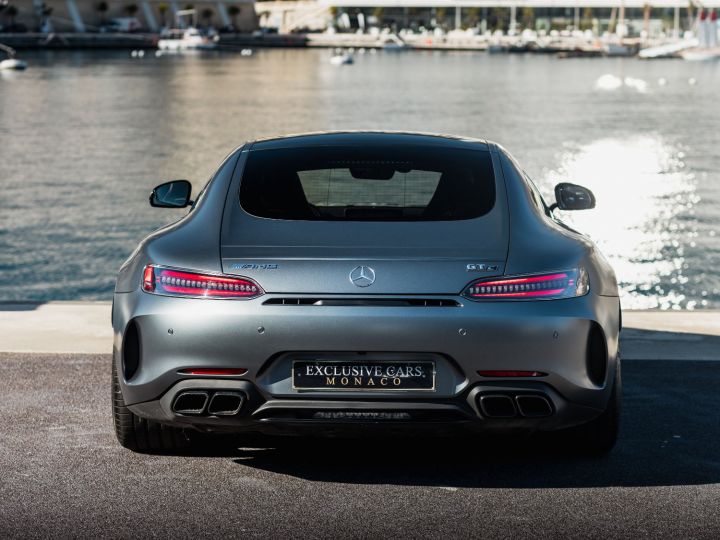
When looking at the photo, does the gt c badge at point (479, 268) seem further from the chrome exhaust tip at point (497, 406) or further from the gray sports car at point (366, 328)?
the chrome exhaust tip at point (497, 406)

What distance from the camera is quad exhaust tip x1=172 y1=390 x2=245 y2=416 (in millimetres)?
5043

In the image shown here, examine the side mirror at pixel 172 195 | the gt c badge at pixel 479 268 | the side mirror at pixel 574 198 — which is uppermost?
the gt c badge at pixel 479 268

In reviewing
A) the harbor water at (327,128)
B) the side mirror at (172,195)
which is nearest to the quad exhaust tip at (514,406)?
the side mirror at (172,195)

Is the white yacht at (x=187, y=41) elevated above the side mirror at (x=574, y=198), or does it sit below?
below

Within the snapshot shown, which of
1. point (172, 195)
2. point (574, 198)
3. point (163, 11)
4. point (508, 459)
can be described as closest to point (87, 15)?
point (163, 11)

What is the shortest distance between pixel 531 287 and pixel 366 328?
2.06ft

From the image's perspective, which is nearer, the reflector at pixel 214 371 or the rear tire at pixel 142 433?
the reflector at pixel 214 371

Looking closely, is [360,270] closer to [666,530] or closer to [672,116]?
[666,530]

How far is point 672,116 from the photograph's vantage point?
Result: 77.8m

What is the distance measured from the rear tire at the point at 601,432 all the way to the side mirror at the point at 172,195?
202cm

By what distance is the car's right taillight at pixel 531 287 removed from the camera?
→ 4980 mm

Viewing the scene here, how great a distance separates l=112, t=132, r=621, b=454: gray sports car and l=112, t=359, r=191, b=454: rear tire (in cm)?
16

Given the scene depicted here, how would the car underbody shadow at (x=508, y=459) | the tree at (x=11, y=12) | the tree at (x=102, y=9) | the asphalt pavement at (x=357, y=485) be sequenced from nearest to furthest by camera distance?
the asphalt pavement at (x=357, y=485)
the car underbody shadow at (x=508, y=459)
the tree at (x=11, y=12)
the tree at (x=102, y=9)

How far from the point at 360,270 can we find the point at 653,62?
6773 inches
